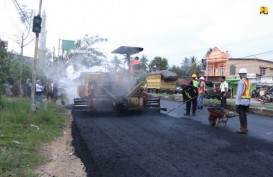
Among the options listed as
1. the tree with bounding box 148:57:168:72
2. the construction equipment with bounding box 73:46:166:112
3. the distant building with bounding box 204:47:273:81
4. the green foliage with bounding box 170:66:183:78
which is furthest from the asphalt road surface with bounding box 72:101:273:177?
the green foliage with bounding box 170:66:183:78

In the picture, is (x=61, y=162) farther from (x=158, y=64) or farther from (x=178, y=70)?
(x=178, y=70)

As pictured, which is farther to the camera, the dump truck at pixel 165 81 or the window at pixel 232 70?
the window at pixel 232 70

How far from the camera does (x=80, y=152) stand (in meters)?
6.83

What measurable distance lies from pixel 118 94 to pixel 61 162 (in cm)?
742

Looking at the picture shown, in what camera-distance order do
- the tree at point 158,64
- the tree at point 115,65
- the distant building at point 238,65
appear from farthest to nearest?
the tree at point 158,64 → the distant building at point 238,65 → the tree at point 115,65

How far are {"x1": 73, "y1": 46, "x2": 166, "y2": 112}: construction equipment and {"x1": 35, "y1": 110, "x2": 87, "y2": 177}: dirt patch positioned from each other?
482 centimetres

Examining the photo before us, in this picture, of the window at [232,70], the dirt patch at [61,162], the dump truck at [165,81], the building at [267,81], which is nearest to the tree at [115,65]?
the dirt patch at [61,162]

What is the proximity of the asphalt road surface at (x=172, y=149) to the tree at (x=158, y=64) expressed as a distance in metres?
52.4

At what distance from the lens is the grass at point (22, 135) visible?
544 centimetres

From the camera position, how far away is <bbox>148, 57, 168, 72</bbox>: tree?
2478 inches

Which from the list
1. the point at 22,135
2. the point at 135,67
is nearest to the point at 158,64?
the point at 135,67

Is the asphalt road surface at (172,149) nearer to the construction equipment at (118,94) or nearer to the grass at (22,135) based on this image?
the grass at (22,135)

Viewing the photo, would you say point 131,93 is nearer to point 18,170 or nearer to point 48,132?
point 48,132

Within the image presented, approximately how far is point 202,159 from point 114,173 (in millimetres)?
1714
